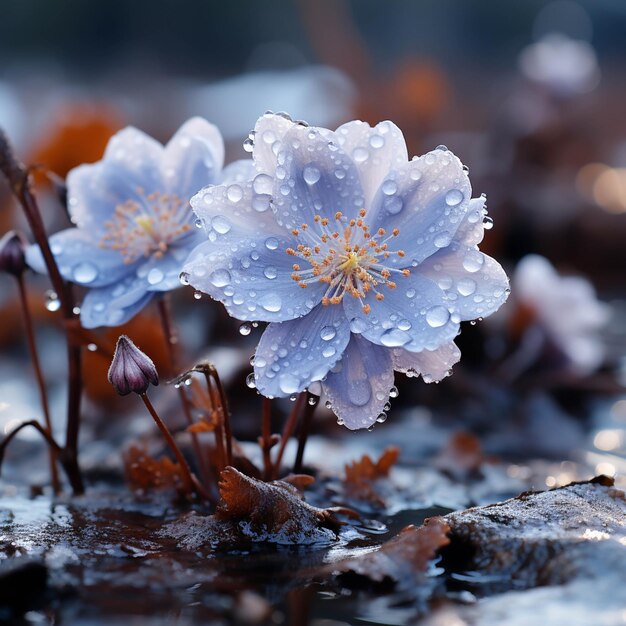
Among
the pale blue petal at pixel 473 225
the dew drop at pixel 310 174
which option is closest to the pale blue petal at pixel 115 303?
the dew drop at pixel 310 174

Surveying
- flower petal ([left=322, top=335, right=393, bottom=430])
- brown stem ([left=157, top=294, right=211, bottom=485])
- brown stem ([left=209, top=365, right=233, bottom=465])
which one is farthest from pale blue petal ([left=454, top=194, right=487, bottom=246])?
brown stem ([left=157, top=294, right=211, bottom=485])

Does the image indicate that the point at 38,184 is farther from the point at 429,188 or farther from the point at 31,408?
the point at 429,188

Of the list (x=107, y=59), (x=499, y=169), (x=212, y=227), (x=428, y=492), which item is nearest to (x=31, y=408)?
(x=428, y=492)

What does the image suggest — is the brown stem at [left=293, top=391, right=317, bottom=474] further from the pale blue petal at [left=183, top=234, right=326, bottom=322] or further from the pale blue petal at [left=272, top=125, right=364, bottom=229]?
the pale blue petal at [left=272, top=125, right=364, bottom=229]

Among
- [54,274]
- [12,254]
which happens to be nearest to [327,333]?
[54,274]

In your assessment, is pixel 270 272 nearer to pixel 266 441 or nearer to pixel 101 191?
pixel 266 441

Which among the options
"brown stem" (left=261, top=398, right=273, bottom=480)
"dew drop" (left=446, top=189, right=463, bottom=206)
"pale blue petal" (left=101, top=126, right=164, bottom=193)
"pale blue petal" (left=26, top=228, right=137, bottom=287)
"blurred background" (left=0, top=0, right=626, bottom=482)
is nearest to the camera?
"dew drop" (left=446, top=189, right=463, bottom=206)
